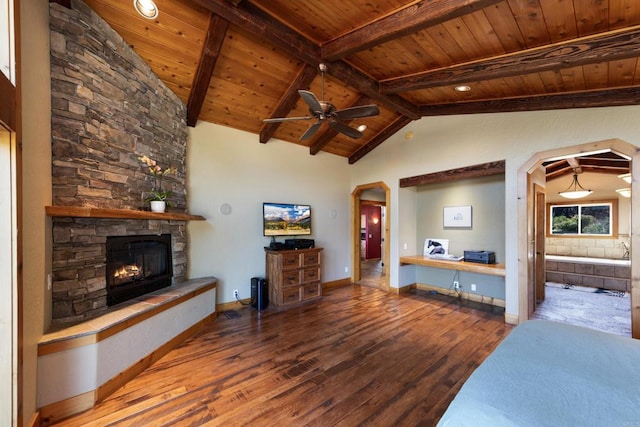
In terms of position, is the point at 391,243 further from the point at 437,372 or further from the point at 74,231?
the point at 74,231

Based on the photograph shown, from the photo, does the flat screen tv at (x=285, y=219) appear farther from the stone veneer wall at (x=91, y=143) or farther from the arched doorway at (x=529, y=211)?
the arched doorway at (x=529, y=211)

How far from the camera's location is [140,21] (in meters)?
2.57

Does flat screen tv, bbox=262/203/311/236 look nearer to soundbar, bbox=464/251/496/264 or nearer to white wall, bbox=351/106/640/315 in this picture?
white wall, bbox=351/106/640/315

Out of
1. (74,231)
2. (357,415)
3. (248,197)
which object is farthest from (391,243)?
(74,231)

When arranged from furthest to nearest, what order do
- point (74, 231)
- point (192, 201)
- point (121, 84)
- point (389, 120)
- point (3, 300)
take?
point (389, 120) → point (192, 201) → point (121, 84) → point (74, 231) → point (3, 300)

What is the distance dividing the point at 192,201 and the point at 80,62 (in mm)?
2058

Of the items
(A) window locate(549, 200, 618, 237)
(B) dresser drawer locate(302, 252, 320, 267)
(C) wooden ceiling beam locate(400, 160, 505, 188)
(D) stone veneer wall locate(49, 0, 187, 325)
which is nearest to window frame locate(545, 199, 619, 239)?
(A) window locate(549, 200, 618, 237)

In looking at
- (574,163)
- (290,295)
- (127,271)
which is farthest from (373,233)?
(127,271)

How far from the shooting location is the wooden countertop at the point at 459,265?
13.1 feet

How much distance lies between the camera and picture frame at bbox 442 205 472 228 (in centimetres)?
489

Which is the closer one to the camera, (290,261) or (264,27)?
(264,27)

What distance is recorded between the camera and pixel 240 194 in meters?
4.47

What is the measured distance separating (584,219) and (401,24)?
719 cm

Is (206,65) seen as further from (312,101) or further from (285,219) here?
(285,219)
